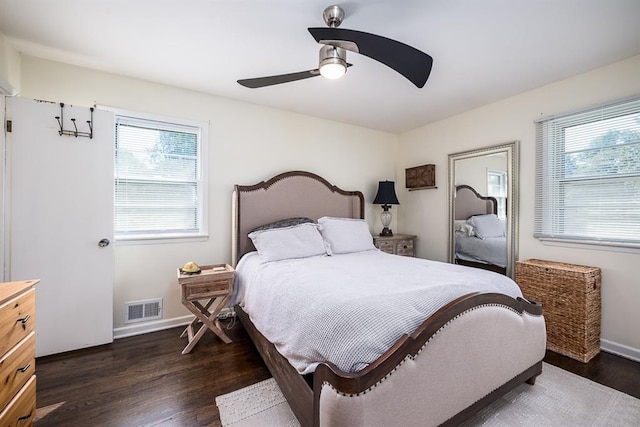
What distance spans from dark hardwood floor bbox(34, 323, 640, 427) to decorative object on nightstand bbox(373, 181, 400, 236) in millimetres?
2290

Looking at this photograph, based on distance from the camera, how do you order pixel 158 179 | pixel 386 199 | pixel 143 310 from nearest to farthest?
pixel 143 310, pixel 158 179, pixel 386 199

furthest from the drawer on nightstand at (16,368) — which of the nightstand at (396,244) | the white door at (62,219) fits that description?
the nightstand at (396,244)

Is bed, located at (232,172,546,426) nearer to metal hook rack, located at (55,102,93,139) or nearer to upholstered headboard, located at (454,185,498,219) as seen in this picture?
upholstered headboard, located at (454,185,498,219)

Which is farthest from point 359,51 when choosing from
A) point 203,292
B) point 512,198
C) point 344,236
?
point 512,198

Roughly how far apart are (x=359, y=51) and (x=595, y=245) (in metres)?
2.74

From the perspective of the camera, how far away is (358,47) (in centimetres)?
146

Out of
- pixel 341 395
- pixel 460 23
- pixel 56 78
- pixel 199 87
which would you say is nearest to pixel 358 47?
pixel 460 23

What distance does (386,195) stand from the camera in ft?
12.9

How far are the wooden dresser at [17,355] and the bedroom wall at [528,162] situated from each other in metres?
3.99

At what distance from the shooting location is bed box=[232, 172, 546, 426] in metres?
1.07

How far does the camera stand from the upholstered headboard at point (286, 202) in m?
3.01

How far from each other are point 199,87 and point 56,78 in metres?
1.17

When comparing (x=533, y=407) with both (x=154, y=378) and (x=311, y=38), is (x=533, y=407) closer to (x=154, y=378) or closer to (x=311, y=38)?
(x=154, y=378)

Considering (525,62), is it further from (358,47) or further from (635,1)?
(358,47)
